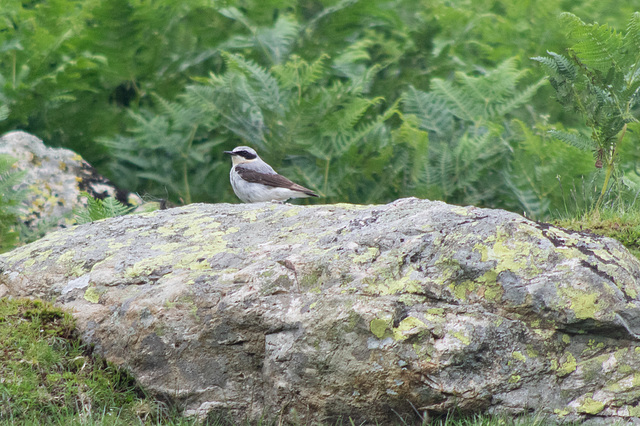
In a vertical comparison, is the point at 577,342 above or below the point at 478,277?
below

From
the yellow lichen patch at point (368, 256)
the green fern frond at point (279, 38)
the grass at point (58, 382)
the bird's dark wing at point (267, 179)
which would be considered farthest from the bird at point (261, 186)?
the green fern frond at point (279, 38)

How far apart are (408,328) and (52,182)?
229 inches

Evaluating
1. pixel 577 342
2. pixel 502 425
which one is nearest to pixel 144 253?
pixel 502 425

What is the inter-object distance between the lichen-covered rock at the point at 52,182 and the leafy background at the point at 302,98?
1.56ft

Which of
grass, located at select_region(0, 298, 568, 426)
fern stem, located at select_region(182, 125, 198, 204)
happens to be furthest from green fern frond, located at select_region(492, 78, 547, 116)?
grass, located at select_region(0, 298, 568, 426)

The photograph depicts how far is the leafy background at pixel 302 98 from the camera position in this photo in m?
8.20

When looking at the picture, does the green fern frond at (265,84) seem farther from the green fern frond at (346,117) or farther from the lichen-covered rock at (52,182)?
the lichen-covered rock at (52,182)

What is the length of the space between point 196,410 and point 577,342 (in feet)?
7.66

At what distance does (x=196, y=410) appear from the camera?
3842 millimetres

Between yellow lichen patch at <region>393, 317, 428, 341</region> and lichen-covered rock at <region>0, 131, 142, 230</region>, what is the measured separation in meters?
5.04

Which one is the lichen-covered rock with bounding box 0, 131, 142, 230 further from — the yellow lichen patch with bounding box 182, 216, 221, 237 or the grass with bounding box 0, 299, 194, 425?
the grass with bounding box 0, 299, 194, 425

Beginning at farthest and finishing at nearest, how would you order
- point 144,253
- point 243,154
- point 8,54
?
point 8,54 < point 243,154 < point 144,253

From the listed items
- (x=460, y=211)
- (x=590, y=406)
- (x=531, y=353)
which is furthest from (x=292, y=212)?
(x=590, y=406)

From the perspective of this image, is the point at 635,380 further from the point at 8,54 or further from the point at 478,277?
the point at 8,54
